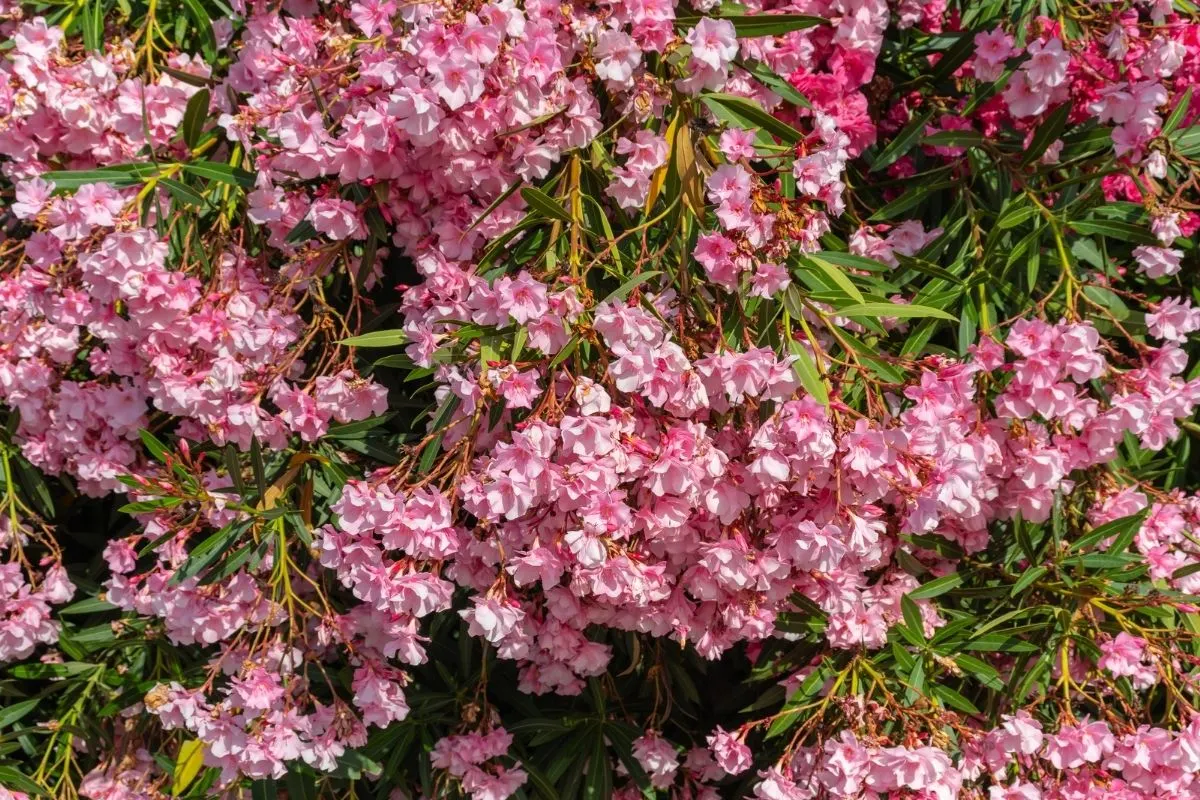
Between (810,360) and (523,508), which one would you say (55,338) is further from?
(810,360)

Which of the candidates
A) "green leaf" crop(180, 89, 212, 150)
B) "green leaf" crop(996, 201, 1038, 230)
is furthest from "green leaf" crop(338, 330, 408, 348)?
"green leaf" crop(996, 201, 1038, 230)

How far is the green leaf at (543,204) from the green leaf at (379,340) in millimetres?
350

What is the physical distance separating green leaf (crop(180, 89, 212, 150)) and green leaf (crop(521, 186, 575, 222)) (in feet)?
2.62

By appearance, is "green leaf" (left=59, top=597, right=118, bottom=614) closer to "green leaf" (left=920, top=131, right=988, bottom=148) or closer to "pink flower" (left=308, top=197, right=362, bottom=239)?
"pink flower" (left=308, top=197, right=362, bottom=239)

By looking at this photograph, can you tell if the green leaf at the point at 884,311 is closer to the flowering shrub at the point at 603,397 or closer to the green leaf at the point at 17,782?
the flowering shrub at the point at 603,397

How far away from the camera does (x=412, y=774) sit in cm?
232

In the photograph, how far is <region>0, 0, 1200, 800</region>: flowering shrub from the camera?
1.65 meters

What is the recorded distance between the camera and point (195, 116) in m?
2.10

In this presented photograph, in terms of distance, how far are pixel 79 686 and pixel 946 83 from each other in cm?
230

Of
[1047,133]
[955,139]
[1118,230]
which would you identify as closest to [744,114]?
[955,139]

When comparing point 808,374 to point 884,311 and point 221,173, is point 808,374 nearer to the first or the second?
point 884,311

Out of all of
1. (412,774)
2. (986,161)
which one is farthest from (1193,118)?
(412,774)

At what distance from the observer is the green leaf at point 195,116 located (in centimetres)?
208

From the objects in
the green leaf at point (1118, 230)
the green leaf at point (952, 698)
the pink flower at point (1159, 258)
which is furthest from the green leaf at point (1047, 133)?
the green leaf at point (952, 698)
